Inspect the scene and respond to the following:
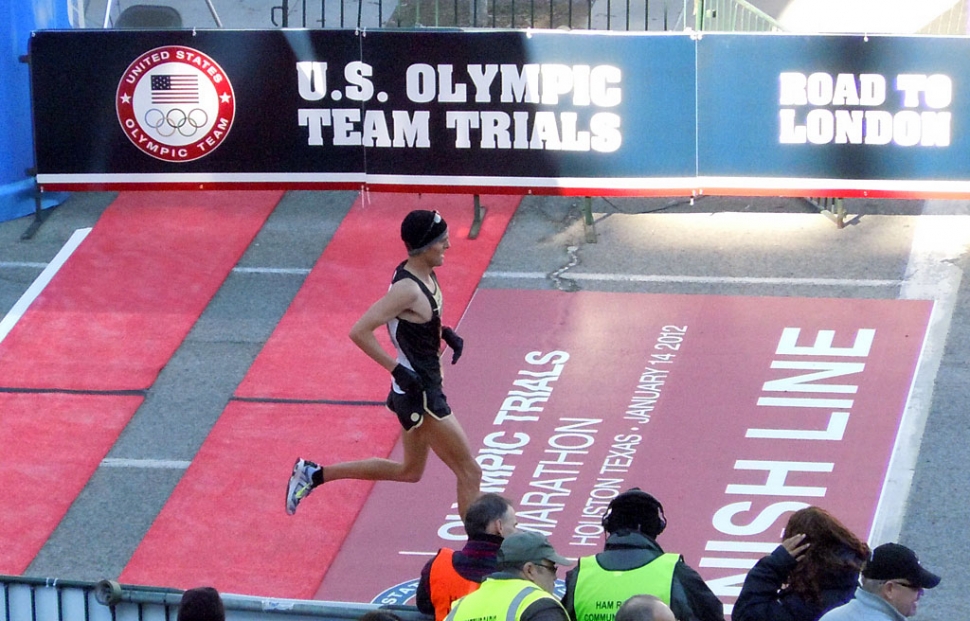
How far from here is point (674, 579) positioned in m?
4.97

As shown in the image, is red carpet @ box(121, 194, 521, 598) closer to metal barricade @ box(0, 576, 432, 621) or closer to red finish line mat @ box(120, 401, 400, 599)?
red finish line mat @ box(120, 401, 400, 599)

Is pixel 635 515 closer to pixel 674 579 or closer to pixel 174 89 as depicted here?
pixel 674 579

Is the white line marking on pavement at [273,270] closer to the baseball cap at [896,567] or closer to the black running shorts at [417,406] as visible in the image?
the black running shorts at [417,406]

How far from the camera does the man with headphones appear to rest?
→ 4.96 meters

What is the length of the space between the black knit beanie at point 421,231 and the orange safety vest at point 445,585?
2383mm

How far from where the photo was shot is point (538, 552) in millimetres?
4863

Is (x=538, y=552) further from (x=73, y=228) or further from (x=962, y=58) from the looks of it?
(x=73, y=228)

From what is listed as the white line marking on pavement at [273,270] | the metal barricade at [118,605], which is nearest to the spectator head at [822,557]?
the metal barricade at [118,605]

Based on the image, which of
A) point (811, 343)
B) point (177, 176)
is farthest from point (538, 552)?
point (177, 176)

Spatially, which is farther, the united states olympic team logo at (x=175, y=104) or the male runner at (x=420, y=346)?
the united states olympic team logo at (x=175, y=104)

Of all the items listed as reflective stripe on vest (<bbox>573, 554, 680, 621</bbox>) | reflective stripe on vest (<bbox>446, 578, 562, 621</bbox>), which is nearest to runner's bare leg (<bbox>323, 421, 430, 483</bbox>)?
reflective stripe on vest (<bbox>573, 554, 680, 621</bbox>)

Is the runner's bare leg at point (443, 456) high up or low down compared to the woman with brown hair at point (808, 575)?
down

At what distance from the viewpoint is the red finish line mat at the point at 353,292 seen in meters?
10.5

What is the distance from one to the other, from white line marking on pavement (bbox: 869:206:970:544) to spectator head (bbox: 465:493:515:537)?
352 cm
